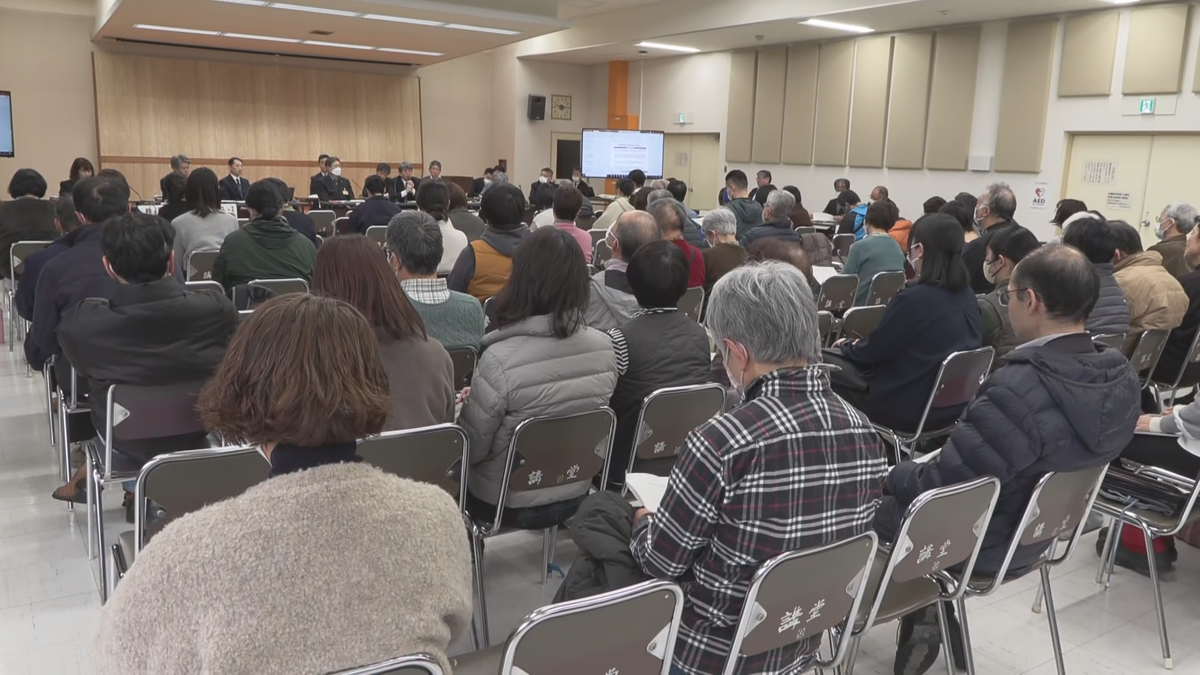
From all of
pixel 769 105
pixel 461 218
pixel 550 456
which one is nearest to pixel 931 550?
pixel 550 456

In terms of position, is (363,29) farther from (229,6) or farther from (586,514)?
(586,514)

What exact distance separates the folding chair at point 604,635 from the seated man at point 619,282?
162cm

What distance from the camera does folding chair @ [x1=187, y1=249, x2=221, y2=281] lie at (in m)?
5.23

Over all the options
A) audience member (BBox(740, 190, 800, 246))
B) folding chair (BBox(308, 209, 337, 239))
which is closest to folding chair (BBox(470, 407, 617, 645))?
audience member (BBox(740, 190, 800, 246))

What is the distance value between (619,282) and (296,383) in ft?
8.56

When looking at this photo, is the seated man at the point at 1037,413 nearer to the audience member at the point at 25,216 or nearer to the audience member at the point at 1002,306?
the audience member at the point at 1002,306

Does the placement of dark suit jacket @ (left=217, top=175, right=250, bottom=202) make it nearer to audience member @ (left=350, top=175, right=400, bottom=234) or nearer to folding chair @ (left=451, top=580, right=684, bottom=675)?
audience member @ (left=350, top=175, right=400, bottom=234)

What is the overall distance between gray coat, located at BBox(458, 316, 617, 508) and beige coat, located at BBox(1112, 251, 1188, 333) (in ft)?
10.1

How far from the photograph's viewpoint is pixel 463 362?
3.08m

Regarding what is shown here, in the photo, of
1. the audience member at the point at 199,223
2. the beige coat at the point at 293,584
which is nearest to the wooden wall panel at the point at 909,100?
the audience member at the point at 199,223

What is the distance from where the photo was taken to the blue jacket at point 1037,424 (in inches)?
83.3

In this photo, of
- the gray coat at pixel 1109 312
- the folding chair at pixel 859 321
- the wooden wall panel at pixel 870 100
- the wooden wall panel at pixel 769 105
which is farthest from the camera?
the wooden wall panel at pixel 769 105

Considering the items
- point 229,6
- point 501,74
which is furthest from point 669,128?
point 229,6

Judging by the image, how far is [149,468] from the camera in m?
1.98
